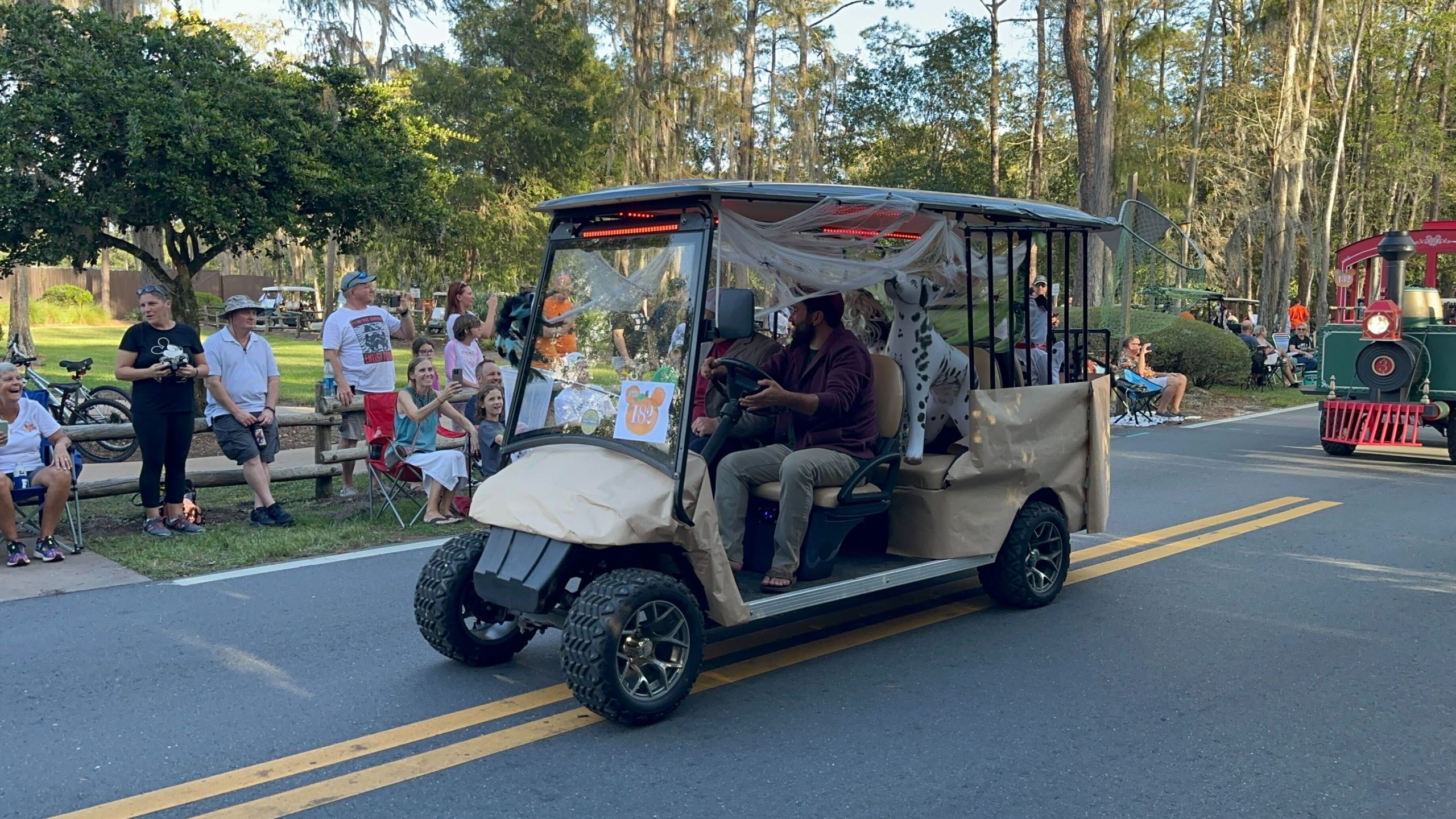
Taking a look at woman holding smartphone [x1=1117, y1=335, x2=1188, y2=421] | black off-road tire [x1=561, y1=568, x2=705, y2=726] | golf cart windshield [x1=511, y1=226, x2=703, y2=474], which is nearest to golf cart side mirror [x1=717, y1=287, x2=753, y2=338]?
golf cart windshield [x1=511, y1=226, x2=703, y2=474]

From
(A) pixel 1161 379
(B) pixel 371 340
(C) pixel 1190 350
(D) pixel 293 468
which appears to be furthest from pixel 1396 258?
(D) pixel 293 468

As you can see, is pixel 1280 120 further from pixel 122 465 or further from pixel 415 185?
pixel 122 465

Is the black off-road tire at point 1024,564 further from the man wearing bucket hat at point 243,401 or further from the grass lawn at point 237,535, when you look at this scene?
the man wearing bucket hat at point 243,401

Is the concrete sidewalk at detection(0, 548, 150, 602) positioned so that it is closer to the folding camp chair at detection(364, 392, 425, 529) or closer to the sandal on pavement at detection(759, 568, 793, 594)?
the folding camp chair at detection(364, 392, 425, 529)

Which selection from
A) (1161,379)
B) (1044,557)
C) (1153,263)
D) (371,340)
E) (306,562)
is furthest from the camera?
(1161,379)

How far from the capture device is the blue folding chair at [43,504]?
734cm

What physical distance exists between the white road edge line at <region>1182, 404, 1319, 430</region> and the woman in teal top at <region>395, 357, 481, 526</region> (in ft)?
38.4

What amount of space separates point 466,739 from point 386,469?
4.70 meters

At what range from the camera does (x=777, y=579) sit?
17.7 ft

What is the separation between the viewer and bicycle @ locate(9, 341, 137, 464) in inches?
493

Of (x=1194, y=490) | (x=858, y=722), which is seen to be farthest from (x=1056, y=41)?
(x=858, y=722)

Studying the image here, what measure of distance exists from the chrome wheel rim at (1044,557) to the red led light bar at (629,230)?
2910 mm

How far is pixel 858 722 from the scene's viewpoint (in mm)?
4777

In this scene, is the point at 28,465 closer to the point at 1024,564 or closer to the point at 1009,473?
the point at 1009,473
